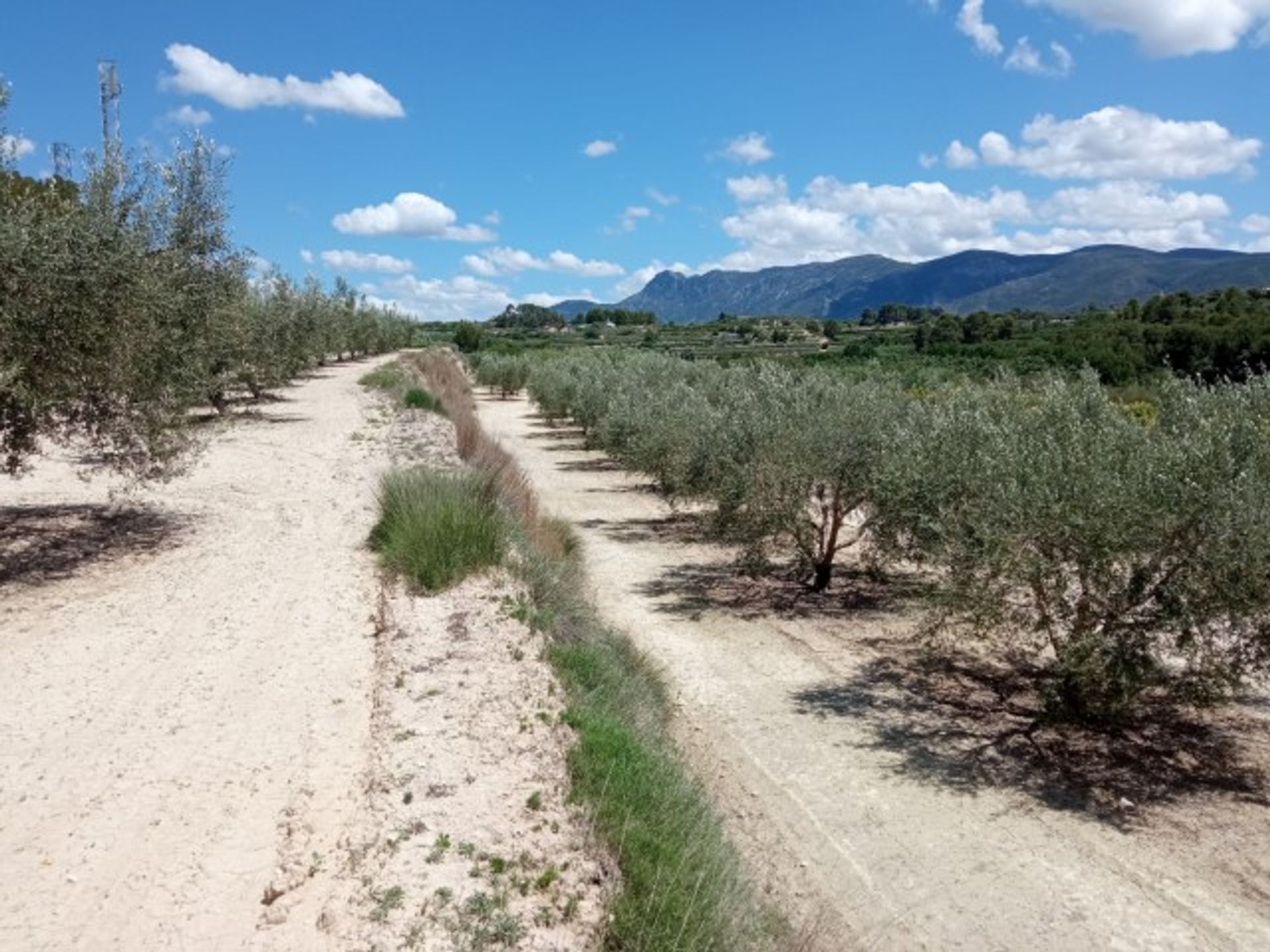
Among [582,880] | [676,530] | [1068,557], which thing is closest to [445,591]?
[582,880]

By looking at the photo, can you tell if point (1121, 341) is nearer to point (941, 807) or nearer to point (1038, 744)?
point (1038, 744)

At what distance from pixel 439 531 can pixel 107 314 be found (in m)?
4.38

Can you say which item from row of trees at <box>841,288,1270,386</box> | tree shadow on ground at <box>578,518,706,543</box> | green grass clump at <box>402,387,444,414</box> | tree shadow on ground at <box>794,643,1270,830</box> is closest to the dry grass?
tree shadow on ground at <box>794,643,1270,830</box>

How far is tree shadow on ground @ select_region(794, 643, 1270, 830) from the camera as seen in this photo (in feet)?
28.0

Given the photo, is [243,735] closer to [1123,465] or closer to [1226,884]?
[1226,884]

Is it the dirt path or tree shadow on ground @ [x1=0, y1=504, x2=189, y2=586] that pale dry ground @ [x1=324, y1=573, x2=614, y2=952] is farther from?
tree shadow on ground @ [x1=0, y1=504, x2=189, y2=586]

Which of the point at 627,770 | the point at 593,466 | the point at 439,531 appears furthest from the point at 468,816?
the point at 593,466

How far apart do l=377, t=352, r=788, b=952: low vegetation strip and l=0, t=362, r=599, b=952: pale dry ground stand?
271 millimetres

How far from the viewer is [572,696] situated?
788 centimetres

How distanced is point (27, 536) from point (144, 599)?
3332 mm

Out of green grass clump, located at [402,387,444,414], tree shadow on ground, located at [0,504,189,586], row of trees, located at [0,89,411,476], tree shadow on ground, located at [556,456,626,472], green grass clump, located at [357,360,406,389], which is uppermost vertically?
row of trees, located at [0,89,411,476]

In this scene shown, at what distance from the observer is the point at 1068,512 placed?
349 inches

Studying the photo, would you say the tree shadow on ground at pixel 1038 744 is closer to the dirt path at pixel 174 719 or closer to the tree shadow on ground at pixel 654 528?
the dirt path at pixel 174 719

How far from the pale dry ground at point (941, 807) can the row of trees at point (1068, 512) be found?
2.93 ft
